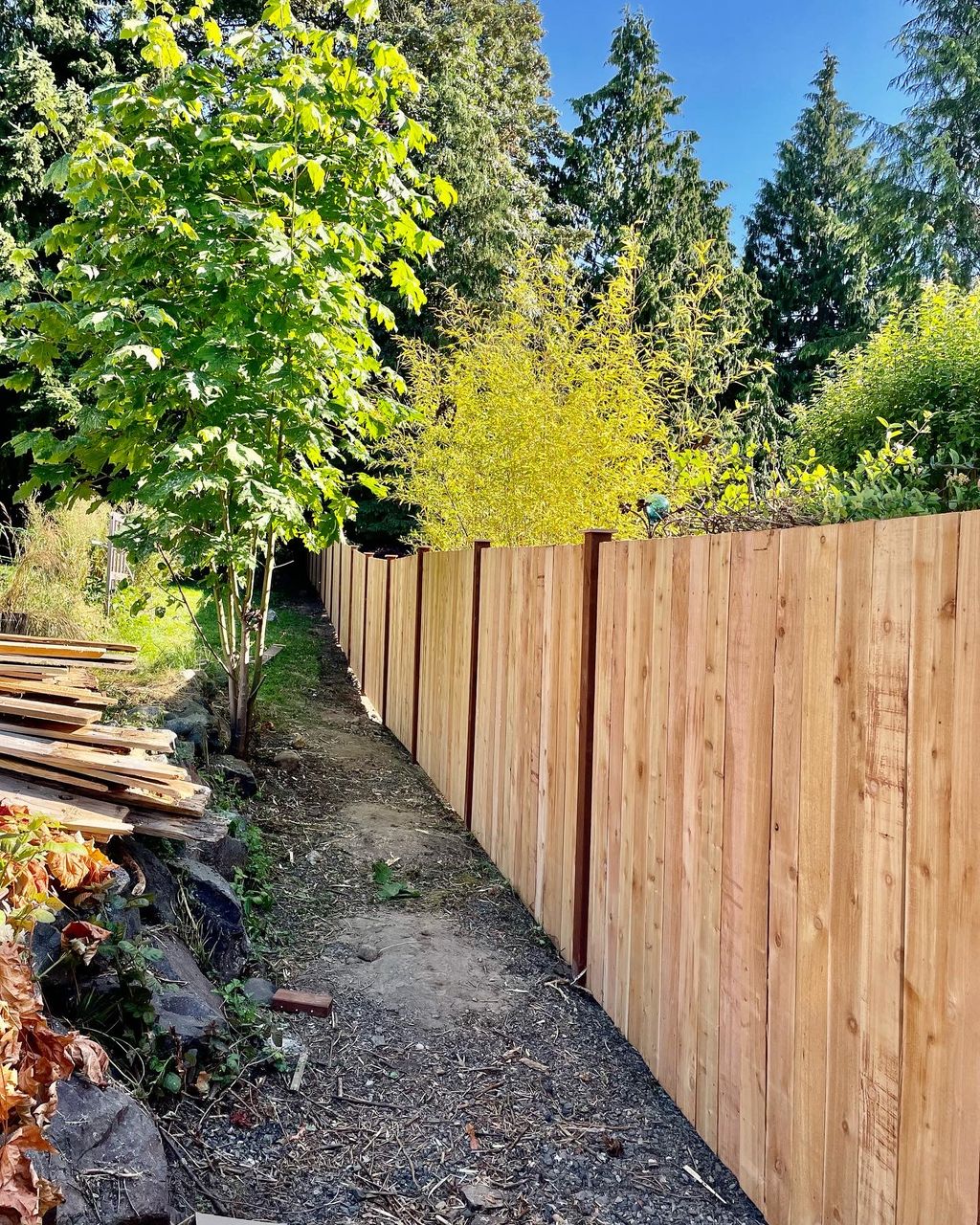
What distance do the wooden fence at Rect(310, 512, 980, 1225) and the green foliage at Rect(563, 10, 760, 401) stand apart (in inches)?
816

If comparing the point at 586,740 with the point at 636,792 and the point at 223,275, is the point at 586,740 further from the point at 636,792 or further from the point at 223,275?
the point at 223,275

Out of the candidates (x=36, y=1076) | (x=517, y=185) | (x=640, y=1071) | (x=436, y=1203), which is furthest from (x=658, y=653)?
(x=517, y=185)

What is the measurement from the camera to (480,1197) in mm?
2375

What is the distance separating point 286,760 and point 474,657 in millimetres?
2042

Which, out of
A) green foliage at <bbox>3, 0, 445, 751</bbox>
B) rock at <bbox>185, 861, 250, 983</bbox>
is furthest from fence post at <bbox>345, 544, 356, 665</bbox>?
rock at <bbox>185, 861, 250, 983</bbox>

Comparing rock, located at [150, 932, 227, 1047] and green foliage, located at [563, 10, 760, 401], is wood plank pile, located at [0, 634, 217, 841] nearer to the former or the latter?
rock, located at [150, 932, 227, 1047]

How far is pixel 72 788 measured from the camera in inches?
125

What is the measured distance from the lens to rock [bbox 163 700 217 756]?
555 centimetres

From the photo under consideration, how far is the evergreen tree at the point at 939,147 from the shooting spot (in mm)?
21219

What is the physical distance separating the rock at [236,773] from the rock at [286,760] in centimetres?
64

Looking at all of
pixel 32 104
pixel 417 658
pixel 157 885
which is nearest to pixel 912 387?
pixel 417 658

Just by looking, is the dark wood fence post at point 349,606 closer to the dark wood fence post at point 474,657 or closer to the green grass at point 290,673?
the green grass at point 290,673

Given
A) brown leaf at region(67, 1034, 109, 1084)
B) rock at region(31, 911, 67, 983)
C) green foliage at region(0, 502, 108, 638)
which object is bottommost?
brown leaf at region(67, 1034, 109, 1084)

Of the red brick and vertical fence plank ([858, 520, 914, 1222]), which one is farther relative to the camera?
the red brick
